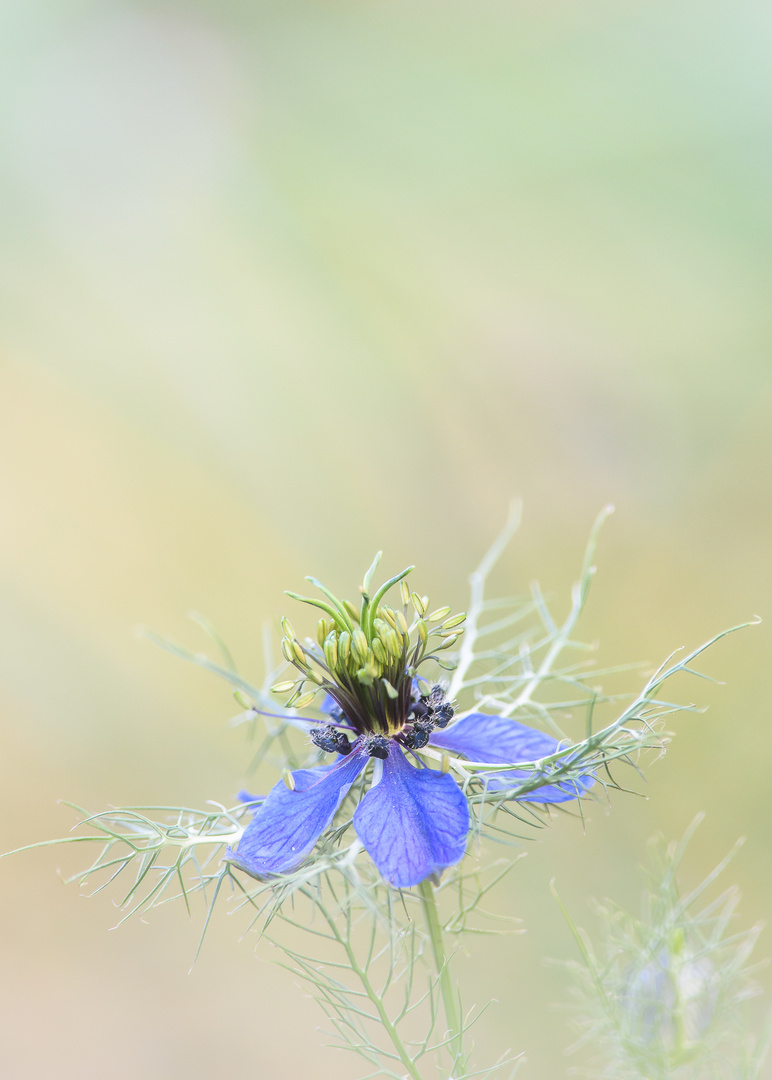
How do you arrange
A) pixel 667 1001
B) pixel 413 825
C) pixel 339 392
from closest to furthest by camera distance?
pixel 413 825
pixel 667 1001
pixel 339 392

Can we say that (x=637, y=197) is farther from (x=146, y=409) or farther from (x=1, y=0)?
(x=1, y=0)

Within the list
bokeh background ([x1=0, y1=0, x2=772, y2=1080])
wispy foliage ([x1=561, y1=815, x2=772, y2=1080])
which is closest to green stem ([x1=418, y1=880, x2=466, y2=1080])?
wispy foliage ([x1=561, y1=815, x2=772, y2=1080])

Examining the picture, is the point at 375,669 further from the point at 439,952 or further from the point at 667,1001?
the point at 667,1001

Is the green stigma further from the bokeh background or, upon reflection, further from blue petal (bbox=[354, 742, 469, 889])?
the bokeh background

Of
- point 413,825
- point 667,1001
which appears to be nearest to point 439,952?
point 413,825

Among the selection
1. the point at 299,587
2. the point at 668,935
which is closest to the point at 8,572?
the point at 299,587

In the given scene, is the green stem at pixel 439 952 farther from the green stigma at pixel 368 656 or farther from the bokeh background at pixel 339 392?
the bokeh background at pixel 339 392

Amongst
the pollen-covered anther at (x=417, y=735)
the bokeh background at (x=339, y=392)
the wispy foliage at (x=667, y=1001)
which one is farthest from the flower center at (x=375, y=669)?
the bokeh background at (x=339, y=392)
